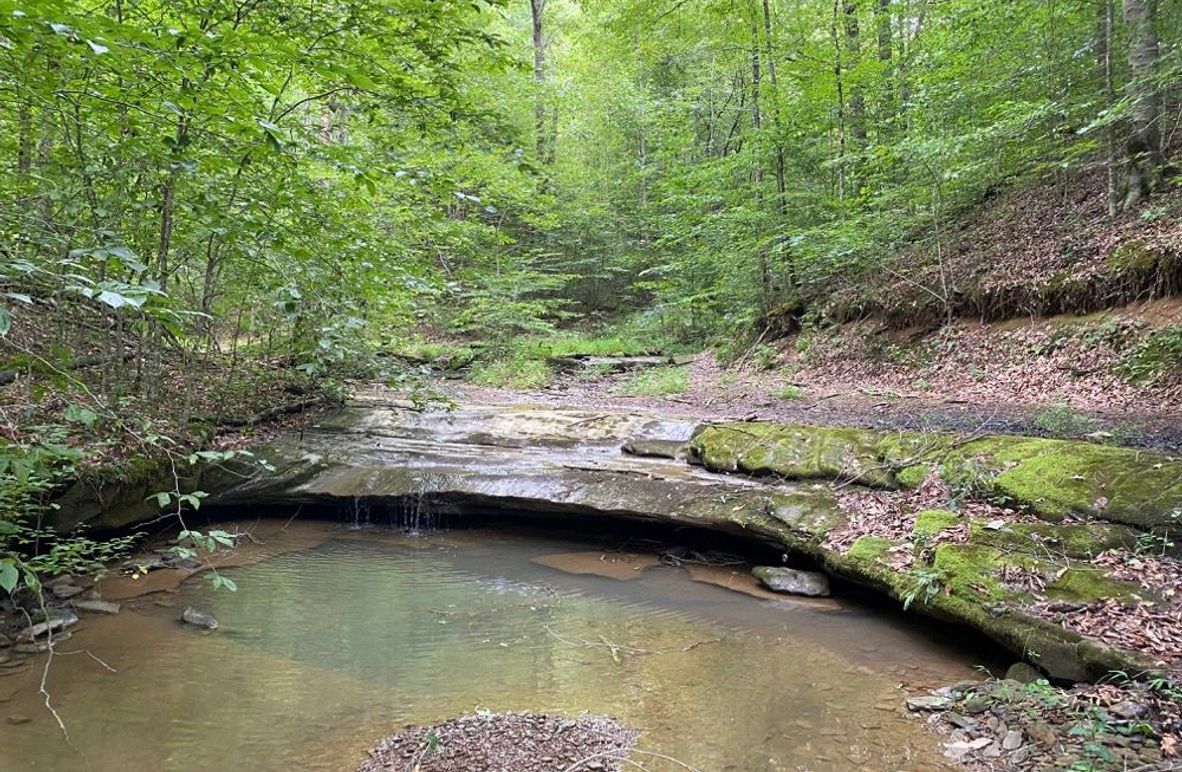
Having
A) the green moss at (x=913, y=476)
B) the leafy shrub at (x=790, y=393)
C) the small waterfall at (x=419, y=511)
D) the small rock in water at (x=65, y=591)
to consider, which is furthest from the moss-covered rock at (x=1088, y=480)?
the small rock in water at (x=65, y=591)

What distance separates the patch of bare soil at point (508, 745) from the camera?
3.59 meters

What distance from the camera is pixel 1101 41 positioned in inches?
397

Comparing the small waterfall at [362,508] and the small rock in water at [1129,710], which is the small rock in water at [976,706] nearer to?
the small rock in water at [1129,710]

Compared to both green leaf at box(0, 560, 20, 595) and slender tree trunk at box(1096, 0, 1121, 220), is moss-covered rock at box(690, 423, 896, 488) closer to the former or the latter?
slender tree trunk at box(1096, 0, 1121, 220)

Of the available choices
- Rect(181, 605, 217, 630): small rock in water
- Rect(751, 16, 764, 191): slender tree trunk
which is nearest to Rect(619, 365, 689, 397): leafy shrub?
Rect(751, 16, 764, 191): slender tree trunk

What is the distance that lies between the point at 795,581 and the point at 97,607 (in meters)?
6.38

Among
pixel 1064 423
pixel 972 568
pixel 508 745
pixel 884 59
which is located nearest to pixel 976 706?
pixel 972 568

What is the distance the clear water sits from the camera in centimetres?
387

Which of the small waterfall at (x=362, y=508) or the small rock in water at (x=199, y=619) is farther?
the small waterfall at (x=362, y=508)

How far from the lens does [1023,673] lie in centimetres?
432

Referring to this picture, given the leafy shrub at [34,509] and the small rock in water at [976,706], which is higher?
the leafy shrub at [34,509]

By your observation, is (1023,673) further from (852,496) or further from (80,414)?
(80,414)

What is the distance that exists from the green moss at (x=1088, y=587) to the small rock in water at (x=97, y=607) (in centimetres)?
759

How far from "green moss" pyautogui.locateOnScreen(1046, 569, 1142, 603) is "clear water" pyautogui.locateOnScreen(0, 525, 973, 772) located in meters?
0.83
